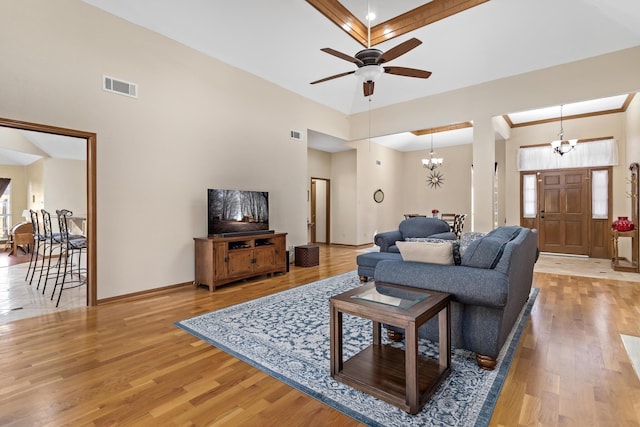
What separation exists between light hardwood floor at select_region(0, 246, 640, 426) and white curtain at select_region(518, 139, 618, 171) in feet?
16.8

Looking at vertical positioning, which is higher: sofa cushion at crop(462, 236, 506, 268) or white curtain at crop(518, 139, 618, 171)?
white curtain at crop(518, 139, 618, 171)

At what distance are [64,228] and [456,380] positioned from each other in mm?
4823

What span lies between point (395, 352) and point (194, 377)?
1459mm

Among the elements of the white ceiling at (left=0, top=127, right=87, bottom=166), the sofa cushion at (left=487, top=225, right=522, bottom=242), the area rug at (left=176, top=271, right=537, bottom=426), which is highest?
the white ceiling at (left=0, top=127, right=87, bottom=166)

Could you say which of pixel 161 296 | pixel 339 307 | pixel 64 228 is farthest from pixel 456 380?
pixel 64 228

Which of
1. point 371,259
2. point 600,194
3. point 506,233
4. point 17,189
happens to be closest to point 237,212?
point 371,259

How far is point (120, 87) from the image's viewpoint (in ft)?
12.8

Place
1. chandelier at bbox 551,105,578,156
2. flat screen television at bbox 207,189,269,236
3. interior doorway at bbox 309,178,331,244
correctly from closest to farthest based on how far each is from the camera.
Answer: flat screen television at bbox 207,189,269,236 < chandelier at bbox 551,105,578,156 < interior doorway at bbox 309,178,331,244

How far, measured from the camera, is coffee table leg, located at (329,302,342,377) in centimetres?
206

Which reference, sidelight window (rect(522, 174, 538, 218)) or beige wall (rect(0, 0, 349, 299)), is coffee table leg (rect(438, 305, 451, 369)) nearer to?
beige wall (rect(0, 0, 349, 299))

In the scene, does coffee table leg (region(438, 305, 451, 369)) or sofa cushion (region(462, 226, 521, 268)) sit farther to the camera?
sofa cushion (region(462, 226, 521, 268))

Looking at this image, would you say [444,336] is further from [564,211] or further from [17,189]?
[17,189]

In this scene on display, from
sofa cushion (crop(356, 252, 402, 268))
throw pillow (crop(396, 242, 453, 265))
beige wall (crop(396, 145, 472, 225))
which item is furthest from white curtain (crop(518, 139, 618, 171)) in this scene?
throw pillow (crop(396, 242, 453, 265))

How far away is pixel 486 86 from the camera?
5.75 meters
